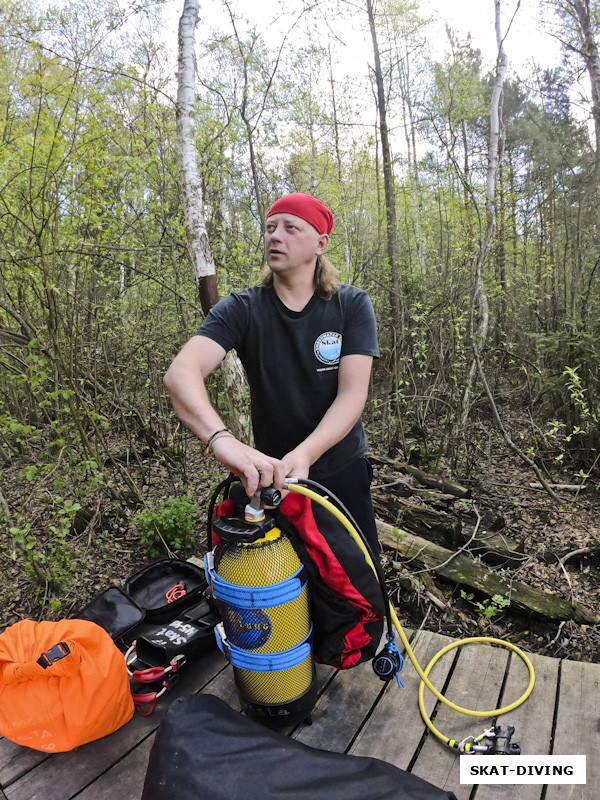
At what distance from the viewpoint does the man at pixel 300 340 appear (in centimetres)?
195

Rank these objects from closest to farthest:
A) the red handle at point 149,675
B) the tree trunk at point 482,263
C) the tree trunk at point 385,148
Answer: the red handle at point 149,675, the tree trunk at point 482,263, the tree trunk at point 385,148

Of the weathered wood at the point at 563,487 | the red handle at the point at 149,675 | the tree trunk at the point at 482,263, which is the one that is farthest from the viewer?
the tree trunk at the point at 482,263

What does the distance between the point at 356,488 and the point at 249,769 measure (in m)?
1.16

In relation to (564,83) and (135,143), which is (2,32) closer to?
→ (135,143)

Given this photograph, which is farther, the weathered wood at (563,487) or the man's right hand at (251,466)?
the weathered wood at (563,487)

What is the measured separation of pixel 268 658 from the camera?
1.67m

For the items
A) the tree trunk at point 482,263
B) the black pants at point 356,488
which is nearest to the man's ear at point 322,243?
the black pants at point 356,488

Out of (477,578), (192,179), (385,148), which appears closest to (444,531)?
(477,578)

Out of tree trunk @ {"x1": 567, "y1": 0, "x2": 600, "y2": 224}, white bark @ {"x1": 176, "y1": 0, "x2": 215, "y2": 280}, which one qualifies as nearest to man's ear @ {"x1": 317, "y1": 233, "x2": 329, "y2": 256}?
white bark @ {"x1": 176, "y1": 0, "x2": 215, "y2": 280}

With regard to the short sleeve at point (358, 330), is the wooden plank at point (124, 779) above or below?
below

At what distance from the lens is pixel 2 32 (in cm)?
452

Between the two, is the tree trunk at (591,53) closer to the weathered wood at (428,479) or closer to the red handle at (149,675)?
the weathered wood at (428,479)

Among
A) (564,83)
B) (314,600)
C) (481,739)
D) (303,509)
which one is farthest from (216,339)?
(564,83)

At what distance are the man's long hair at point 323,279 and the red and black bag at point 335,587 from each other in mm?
862
